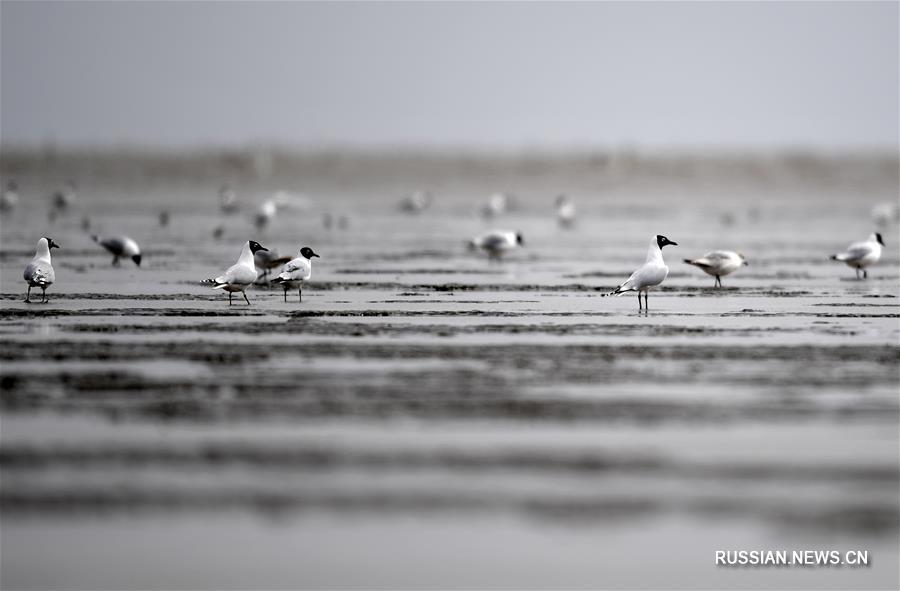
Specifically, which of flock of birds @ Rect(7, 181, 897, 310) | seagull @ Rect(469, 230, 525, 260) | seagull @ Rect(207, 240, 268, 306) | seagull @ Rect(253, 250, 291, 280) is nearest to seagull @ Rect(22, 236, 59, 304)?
flock of birds @ Rect(7, 181, 897, 310)

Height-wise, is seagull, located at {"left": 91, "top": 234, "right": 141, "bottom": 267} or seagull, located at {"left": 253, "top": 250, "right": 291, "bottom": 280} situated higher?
seagull, located at {"left": 91, "top": 234, "right": 141, "bottom": 267}

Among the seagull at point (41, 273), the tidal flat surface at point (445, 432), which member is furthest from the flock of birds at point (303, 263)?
the tidal flat surface at point (445, 432)

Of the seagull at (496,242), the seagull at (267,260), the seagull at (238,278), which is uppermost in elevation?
the seagull at (496,242)

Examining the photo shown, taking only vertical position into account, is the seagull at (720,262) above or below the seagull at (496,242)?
below

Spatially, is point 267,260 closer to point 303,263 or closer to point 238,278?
point 303,263

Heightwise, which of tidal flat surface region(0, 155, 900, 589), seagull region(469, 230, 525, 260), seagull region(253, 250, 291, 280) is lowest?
tidal flat surface region(0, 155, 900, 589)

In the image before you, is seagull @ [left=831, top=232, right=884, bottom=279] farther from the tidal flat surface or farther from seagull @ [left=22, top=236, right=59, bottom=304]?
seagull @ [left=22, top=236, right=59, bottom=304]

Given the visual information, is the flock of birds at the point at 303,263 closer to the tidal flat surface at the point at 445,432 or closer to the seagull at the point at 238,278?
the seagull at the point at 238,278

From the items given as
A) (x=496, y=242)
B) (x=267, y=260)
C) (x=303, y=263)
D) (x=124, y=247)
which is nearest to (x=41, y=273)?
(x=303, y=263)

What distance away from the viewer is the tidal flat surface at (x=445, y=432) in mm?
8109

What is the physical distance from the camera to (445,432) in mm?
10422

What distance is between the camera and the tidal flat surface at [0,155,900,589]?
8109 millimetres

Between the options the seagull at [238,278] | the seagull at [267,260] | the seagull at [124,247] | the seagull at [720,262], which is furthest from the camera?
the seagull at [124,247]

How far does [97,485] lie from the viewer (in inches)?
358
